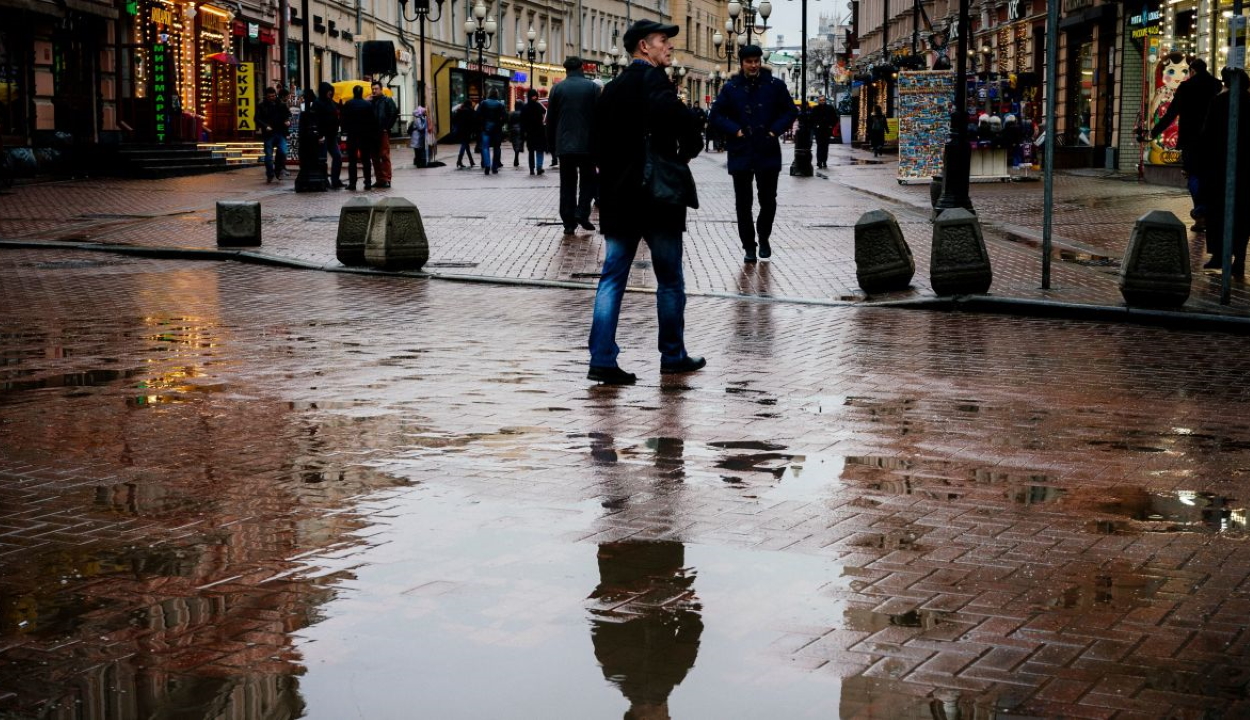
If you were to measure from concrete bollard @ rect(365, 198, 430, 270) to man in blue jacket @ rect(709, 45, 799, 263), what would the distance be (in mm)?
2826

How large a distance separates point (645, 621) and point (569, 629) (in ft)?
0.70

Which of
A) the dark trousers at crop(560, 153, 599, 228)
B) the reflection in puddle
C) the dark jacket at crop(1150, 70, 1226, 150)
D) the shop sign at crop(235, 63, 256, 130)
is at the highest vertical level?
the shop sign at crop(235, 63, 256, 130)

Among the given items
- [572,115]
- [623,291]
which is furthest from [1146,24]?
[623,291]

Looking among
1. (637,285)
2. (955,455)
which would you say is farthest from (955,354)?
(637,285)

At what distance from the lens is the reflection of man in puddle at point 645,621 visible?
13.3ft

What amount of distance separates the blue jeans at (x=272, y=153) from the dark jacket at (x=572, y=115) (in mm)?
15962

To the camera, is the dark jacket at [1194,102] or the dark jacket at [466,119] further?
the dark jacket at [466,119]

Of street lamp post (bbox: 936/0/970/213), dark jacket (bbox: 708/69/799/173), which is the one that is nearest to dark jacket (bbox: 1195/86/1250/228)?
dark jacket (bbox: 708/69/799/173)

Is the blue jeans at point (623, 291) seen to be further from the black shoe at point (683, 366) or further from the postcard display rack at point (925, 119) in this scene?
the postcard display rack at point (925, 119)

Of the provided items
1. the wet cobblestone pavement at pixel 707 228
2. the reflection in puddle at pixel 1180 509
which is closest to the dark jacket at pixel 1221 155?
the wet cobblestone pavement at pixel 707 228

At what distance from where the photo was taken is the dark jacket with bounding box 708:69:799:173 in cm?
1528

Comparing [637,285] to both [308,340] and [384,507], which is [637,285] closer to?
[308,340]

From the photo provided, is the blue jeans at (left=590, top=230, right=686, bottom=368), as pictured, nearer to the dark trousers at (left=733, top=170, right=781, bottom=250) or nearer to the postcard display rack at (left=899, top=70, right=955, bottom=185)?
the dark trousers at (left=733, top=170, right=781, bottom=250)

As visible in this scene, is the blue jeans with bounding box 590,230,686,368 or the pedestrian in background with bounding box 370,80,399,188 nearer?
the blue jeans with bounding box 590,230,686,368
